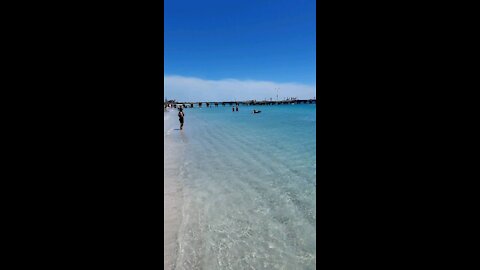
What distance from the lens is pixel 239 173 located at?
328 inches
